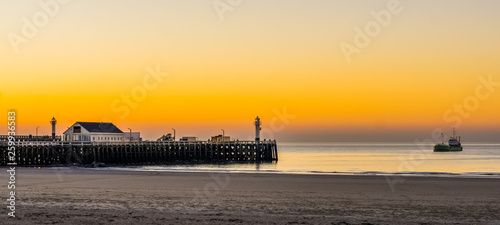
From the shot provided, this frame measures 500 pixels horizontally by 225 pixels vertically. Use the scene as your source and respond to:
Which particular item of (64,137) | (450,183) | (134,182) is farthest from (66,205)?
(64,137)

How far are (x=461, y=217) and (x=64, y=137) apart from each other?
74.8 metres

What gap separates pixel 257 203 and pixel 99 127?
6736cm

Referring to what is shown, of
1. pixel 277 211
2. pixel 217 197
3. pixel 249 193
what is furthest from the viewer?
pixel 249 193

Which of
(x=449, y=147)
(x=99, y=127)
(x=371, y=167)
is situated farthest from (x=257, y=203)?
(x=449, y=147)

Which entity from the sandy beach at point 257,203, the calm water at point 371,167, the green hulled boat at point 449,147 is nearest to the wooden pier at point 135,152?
the calm water at point 371,167

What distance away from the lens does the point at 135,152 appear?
226 feet

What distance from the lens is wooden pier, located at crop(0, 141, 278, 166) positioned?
61688 mm

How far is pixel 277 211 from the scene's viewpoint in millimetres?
16141

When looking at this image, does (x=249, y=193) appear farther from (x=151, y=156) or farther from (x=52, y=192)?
(x=151, y=156)

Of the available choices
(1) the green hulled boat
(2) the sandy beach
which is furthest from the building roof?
(1) the green hulled boat

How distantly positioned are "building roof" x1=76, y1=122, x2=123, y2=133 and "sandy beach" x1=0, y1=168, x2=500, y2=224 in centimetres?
5595

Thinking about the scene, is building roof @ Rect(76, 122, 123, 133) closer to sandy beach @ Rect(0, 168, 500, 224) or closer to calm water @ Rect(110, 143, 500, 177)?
calm water @ Rect(110, 143, 500, 177)

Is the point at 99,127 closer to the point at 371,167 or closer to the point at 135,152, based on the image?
the point at 135,152

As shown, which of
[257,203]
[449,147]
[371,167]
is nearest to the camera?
[257,203]
